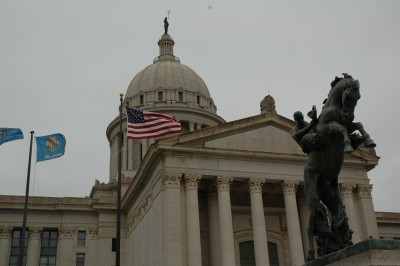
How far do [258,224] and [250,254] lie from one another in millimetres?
5036

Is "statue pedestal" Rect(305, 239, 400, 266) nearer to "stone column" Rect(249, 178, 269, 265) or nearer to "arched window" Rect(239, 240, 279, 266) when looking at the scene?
"stone column" Rect(249, 178, 269, 265)

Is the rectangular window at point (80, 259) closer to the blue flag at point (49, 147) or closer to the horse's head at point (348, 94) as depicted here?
the blue flag at point (49, 147)

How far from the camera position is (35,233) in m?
44.5

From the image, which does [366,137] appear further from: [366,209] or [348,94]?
[366,209]

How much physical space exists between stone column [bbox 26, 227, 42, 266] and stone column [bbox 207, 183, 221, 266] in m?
18.1

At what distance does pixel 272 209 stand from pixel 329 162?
2964cm

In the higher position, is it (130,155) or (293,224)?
(130,155)

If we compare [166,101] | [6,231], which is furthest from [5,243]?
[166,101]

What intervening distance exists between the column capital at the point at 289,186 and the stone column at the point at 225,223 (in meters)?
3.99

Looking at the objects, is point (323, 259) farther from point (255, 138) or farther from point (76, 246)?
point (76, 246)

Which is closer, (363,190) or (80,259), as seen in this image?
(363,190)

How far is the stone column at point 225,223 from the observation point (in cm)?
3058

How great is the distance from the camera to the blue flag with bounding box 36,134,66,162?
2703 centimetres

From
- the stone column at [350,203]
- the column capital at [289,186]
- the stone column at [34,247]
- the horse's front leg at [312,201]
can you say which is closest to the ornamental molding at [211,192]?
the column capital at [289,186]
